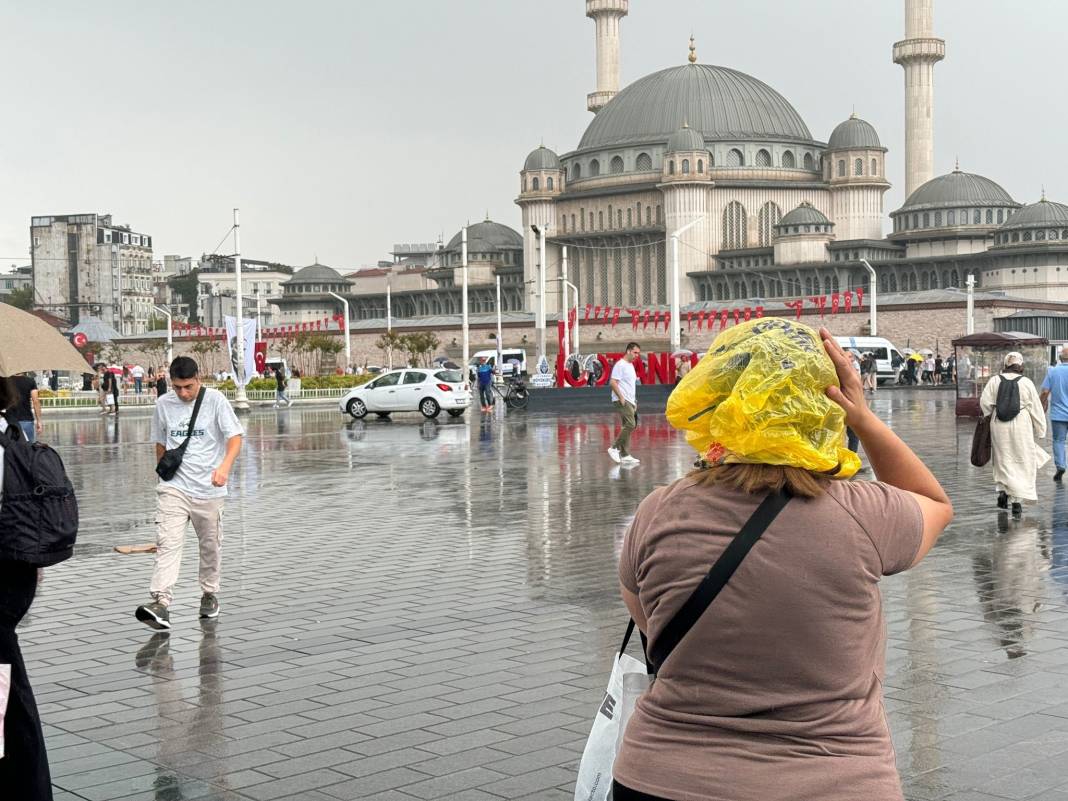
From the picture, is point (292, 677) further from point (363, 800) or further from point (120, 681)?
point (363, 800)

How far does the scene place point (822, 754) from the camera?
244cm

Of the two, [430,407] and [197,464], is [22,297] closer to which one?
[430,407]

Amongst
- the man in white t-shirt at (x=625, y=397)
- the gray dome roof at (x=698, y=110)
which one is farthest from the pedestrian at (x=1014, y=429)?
the gray dome roof at (x=698, y=110)

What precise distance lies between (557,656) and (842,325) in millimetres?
67626

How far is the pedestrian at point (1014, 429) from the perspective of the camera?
39.6 feet

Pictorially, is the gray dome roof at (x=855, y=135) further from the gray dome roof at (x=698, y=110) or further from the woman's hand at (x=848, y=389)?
the woman's hand at (x=848, y=389)

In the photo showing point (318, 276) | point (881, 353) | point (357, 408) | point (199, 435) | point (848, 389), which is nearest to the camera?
point (848, 389)

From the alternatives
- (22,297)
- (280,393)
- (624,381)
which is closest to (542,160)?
(280,393)

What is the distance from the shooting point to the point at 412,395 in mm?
32438

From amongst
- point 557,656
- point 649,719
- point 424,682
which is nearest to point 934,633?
point 557,656

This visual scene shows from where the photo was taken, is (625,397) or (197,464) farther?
(625,397)

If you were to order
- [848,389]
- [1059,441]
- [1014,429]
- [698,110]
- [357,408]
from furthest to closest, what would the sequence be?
1. [698,110]
2. [357,408]
3. [1059,441]
4. [1014,429]
5. [848,389]

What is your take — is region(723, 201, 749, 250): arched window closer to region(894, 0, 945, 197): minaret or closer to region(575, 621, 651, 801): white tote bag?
region(894, 0, 945, 197): minaret

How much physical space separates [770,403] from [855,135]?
87.6 meters
